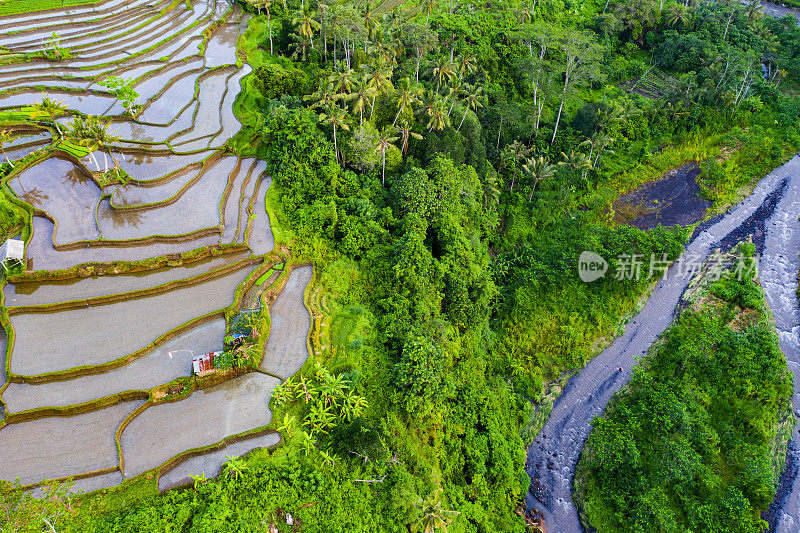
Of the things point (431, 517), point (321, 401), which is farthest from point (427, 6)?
point (431, 517)

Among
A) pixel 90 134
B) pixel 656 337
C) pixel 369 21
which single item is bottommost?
pixel 656 337

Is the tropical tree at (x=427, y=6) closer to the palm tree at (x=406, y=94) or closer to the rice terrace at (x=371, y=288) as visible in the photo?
the rice terrace at (x=371, y=288)

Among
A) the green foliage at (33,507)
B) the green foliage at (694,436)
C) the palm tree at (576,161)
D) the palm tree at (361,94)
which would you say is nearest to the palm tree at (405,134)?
the palm tree at (361,94)

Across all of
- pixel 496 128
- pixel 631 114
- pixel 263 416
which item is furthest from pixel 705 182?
pixel 263 416

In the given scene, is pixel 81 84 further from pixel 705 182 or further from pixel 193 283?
pixel 705 182

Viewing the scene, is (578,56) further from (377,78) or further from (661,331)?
(661,331)

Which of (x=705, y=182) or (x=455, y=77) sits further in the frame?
(x=705, y=182)

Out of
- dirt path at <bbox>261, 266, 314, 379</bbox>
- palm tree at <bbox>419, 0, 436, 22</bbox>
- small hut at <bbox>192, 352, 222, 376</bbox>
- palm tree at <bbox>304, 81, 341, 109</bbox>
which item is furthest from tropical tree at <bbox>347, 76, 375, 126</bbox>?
small hut at <bbox>192, 352, 222, 376</bbox>
